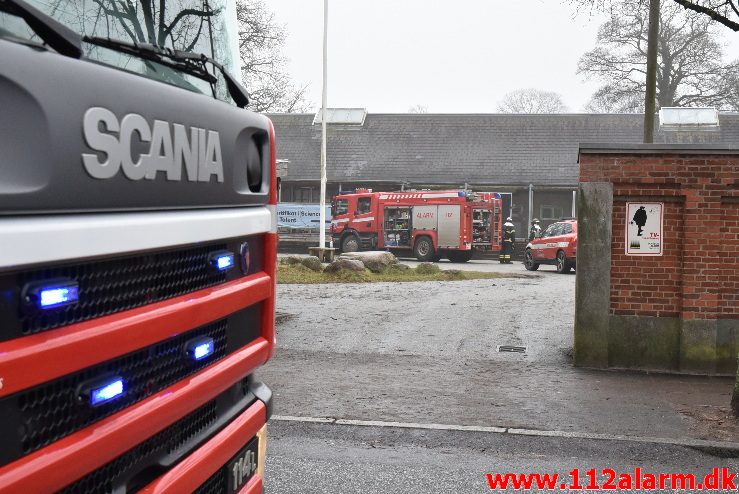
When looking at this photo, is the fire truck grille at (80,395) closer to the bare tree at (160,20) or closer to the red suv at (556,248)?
the bare tree at (160,20)

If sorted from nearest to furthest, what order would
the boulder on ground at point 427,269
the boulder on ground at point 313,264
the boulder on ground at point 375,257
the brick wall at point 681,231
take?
the brick wall at point 681,231 < the boulder on ground at point 313,264 < the boulder on ground at point 427,269 < the boulder on ground at point 375,257

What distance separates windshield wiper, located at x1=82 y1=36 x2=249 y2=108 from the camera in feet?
7.71

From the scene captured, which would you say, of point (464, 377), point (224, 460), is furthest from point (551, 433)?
point (224, 460)

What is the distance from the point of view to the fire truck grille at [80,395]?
Answer: 6.00 ft

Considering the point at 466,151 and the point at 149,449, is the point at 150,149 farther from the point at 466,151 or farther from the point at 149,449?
the point at 466,151

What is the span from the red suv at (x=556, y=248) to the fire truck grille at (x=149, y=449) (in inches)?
949

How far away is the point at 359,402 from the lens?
783cm

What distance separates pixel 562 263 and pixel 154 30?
81.7 feet

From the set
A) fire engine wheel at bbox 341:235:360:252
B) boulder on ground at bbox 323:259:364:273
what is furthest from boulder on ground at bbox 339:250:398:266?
→ fire engine wheel at bbox 341:235:360:252

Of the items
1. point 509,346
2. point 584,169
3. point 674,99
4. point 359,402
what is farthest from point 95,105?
point 674,99

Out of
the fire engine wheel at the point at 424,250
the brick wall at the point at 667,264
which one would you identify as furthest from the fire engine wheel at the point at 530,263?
the brick wall at the point at 667,264

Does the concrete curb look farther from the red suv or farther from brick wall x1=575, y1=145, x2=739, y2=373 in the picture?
the red suv

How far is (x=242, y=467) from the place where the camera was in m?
3.08

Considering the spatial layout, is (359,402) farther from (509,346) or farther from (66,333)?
(66,333)
